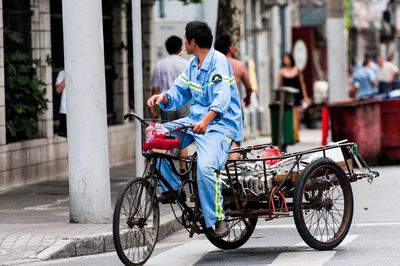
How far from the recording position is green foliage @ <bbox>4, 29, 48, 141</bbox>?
17.5 meters

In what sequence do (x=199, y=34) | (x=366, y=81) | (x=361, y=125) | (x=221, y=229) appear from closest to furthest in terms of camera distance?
(x=221, y=229)
(x=199, y=34)
(x=361, y=125)
(x=366, y=81)

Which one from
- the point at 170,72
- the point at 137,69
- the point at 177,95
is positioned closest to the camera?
the point at 177,95

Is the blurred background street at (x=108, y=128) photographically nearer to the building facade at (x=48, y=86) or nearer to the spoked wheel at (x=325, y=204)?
the building facade at (x=48, y=86)

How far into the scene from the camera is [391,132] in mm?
21219

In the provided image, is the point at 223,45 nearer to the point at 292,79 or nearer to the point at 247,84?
the point at 247,84

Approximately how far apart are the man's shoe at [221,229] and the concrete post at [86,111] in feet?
7.74

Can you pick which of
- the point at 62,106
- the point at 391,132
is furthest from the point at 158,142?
the point at 391,132

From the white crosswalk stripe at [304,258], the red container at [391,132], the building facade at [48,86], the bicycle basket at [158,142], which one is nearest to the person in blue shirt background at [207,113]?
the bicycle basket at [158,142]

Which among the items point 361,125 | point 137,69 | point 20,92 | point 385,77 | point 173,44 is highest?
point 173,44

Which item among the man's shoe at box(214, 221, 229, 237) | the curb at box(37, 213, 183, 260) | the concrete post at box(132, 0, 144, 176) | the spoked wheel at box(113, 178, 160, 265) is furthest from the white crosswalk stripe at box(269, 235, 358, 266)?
the concrete post at box(132, 0, 144, 176)

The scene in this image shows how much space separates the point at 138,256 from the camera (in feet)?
33.9

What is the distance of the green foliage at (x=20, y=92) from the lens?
57.5ft

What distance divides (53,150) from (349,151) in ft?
25.6

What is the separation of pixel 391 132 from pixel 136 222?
1135cm
